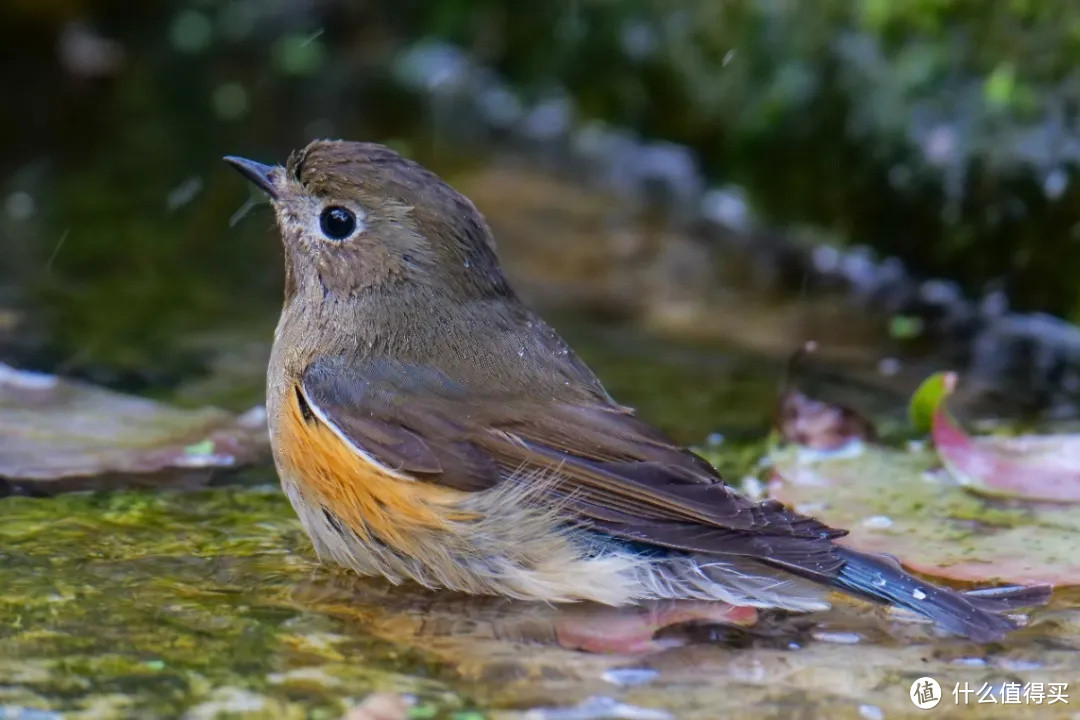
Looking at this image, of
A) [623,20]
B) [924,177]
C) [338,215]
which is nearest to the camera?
[338,215]

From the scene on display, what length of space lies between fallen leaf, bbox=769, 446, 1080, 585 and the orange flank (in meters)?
1.02

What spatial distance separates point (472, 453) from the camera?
3447 millimetres

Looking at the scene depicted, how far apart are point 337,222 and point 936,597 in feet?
Result: 5.96

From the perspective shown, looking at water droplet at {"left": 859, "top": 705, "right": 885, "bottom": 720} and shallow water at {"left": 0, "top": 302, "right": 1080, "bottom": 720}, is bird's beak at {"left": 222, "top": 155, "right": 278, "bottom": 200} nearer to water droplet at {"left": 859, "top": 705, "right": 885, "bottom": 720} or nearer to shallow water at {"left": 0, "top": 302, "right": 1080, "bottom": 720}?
shallow water at {"left": 0, "top": 302, "right": 1080, "bottom": 720}

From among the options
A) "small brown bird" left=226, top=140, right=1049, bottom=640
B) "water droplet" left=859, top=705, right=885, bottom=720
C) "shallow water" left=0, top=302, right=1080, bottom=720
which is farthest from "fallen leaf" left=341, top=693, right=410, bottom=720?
"water droplet" left=859, top=705, right=885, bottom=720

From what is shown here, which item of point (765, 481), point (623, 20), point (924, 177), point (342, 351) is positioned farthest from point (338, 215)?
point (623, 20)

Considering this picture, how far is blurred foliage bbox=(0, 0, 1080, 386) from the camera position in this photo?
5250 mm

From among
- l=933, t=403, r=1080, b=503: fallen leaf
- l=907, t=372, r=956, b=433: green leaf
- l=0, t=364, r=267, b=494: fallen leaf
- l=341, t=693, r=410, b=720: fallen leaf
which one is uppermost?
l=907, t=372, r=956, b=433: green leaf

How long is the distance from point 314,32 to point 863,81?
4167 mm

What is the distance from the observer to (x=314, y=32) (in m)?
8.95

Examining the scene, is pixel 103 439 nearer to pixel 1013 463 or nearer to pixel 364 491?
pixel 364 491

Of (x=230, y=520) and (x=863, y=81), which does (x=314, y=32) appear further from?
(x=230, y=520)

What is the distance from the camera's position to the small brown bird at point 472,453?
3248 millimetres

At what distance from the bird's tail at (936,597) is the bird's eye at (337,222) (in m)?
1.57
